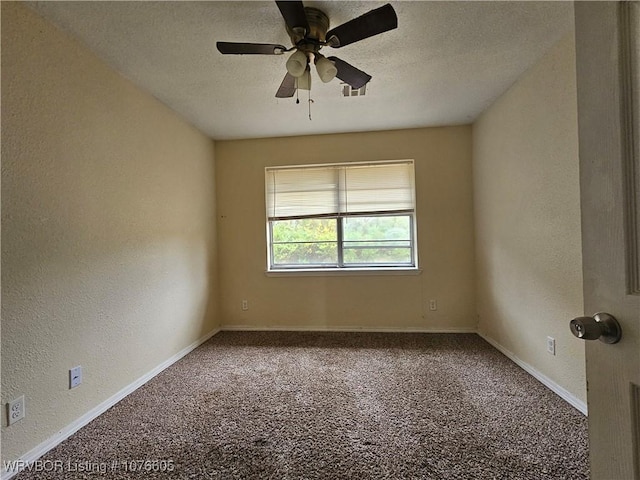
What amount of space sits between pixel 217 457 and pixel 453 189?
3160mm

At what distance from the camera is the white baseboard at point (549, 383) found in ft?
5.93

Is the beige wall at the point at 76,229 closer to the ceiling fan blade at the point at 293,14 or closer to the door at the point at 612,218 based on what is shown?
the ceiling fan blade at the point at 293,14

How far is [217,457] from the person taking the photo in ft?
4.88

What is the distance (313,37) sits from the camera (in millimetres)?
1615

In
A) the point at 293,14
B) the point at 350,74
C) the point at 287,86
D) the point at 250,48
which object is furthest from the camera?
the point at 287,86

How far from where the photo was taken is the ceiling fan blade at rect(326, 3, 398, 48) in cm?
136

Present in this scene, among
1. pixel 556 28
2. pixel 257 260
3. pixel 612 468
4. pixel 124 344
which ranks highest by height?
pixel 556 28

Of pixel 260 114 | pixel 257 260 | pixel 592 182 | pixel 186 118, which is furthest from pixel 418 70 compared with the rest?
pixel 257 260

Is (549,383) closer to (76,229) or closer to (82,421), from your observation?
(82,421)

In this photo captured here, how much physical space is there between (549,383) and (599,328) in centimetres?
202

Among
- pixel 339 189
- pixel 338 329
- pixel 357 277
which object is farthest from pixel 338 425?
pixel 339 189

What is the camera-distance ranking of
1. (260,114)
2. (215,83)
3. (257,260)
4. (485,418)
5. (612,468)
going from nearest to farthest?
(612,468)
(485,418)
(215,83)
(260,114)
(257,260)

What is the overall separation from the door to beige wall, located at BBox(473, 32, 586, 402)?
1.44m

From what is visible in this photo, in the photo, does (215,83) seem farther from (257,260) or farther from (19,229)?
(257,260)
